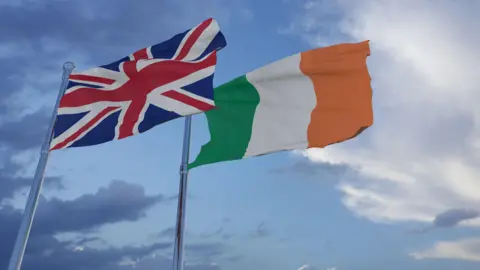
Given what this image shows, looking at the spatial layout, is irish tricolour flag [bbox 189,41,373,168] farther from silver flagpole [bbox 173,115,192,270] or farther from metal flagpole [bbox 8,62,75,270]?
metal flagpole [bbox 8,62,75,270]

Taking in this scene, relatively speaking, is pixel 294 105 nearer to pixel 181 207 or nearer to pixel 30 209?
pixel 181 207

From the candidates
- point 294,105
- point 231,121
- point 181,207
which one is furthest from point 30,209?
point 294,105

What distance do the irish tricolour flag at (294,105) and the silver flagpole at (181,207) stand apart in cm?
129

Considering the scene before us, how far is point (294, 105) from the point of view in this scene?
1630cm

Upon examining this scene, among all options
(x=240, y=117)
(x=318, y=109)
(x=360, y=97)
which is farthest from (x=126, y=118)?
(x=360, y=97)

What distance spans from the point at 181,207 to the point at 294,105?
17.1 ft

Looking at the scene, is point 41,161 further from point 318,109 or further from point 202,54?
point 318,109

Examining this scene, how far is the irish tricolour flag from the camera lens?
51.0 ft

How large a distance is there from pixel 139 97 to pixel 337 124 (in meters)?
5.55

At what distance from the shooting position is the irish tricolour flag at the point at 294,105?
15547mm

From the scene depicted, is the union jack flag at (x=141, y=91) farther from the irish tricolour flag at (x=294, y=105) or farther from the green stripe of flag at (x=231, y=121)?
the irish tricolour flag at (x=294, y=105)

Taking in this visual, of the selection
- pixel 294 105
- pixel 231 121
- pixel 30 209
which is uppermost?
pixel 294 105

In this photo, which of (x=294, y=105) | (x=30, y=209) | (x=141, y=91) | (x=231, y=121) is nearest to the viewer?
(x=30, y=209)

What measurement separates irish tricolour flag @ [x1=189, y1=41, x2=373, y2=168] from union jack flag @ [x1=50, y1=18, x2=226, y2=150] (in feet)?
5.52
